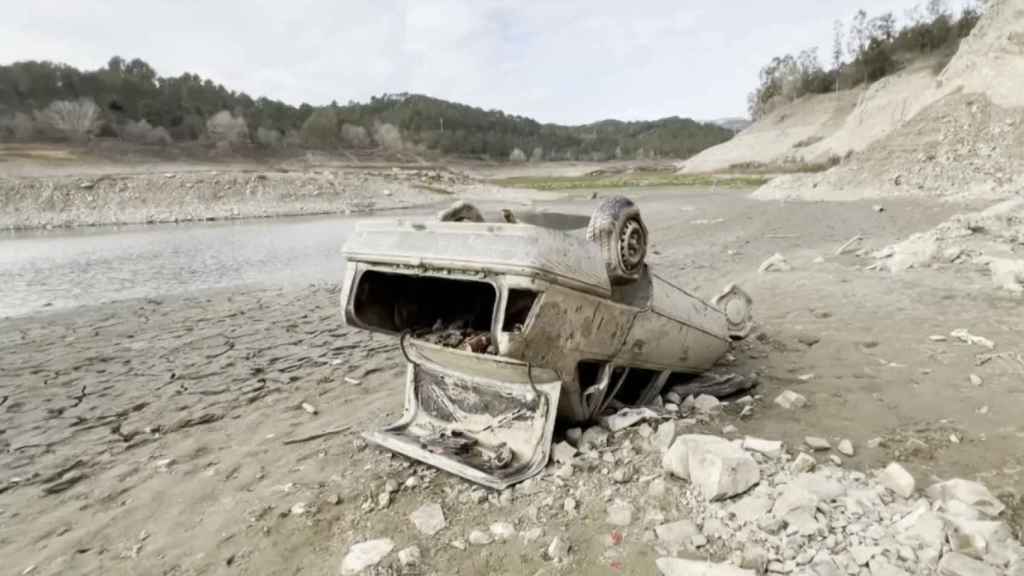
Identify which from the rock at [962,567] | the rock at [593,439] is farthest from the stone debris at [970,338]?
the rock at [593,439]

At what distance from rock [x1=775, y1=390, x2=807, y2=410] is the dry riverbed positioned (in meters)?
0.04

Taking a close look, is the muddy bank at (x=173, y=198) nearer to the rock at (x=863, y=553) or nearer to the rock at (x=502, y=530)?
the rock at (x=502, y=530)

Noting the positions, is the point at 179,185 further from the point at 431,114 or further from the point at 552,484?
the point at 431,114

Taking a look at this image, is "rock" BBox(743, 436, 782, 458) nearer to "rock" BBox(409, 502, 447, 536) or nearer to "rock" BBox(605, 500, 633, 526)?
"rock" BBox(605, 500, 633, 526)

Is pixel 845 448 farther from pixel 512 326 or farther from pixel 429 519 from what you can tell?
pixel 429 519

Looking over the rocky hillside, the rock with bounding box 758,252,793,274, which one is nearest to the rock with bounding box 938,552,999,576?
the rock with bounding box 758,252,793,274

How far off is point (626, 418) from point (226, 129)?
191 feet

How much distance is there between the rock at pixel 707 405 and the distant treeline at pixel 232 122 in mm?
52776

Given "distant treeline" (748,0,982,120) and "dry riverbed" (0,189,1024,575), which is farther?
"distant treeline" (748,0,982,120)

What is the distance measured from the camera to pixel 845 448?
9.78 feet

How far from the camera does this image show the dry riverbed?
2471 millimetres

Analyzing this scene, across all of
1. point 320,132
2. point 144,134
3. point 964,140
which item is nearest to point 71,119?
point 144,134

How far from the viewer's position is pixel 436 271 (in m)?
2.82

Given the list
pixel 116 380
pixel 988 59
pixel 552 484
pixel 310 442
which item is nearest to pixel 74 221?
pixel 116 380
